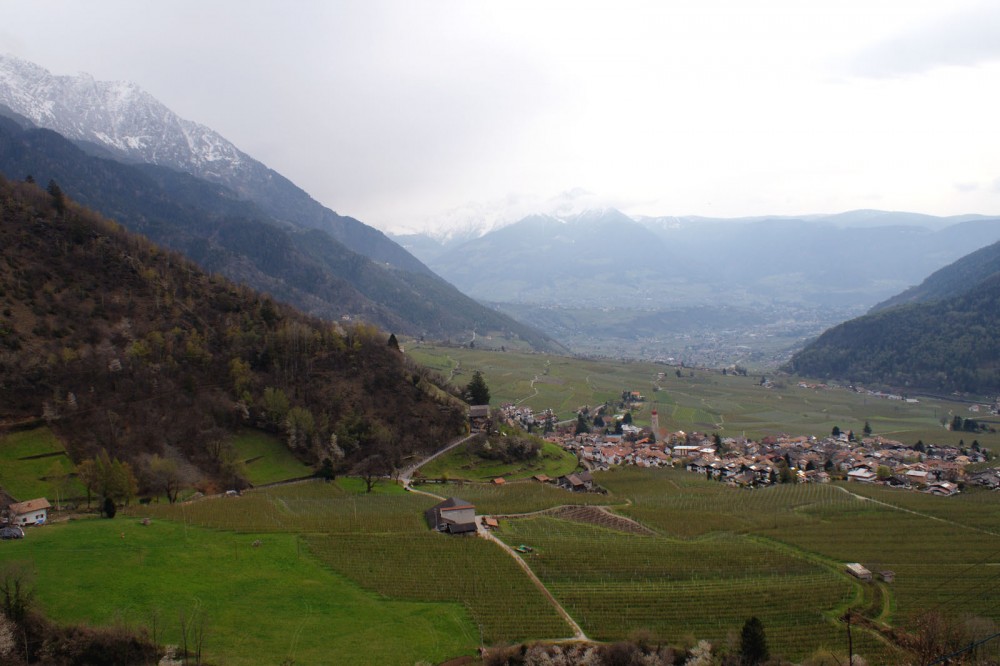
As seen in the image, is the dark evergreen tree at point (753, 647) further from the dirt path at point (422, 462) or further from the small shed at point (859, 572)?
the dirt path at point (422, 462)

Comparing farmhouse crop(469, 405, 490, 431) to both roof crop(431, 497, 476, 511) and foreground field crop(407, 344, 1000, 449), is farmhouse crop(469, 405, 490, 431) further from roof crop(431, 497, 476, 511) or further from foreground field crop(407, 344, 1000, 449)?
foreground field crop(407, 344, 1000, 449)

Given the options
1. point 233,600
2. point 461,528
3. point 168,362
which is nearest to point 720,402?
point 461,528

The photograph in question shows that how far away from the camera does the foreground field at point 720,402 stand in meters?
139

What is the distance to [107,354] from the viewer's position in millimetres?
73500

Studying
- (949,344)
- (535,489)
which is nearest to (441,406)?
(535,489)

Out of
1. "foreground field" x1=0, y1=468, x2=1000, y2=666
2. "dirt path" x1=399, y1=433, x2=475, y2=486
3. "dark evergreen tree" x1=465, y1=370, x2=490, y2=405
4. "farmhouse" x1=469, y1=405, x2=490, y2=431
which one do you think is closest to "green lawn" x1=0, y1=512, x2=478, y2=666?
"foreground field" x1=0, y1=468, x2=1000, y2=666

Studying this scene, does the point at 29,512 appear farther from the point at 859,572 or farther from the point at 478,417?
the point at 859,572

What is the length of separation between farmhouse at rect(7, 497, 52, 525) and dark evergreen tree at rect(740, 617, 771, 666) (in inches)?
1914

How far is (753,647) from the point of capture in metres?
31.0

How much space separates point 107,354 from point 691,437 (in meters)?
98.3

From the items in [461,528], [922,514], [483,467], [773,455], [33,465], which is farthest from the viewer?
[773,455]

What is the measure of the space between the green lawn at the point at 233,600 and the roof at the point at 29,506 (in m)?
8.15

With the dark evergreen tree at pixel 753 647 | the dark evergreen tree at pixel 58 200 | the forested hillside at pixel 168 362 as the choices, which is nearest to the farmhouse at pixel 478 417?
the forested hillside at pixel 168 362

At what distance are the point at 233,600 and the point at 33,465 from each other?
3686cm
